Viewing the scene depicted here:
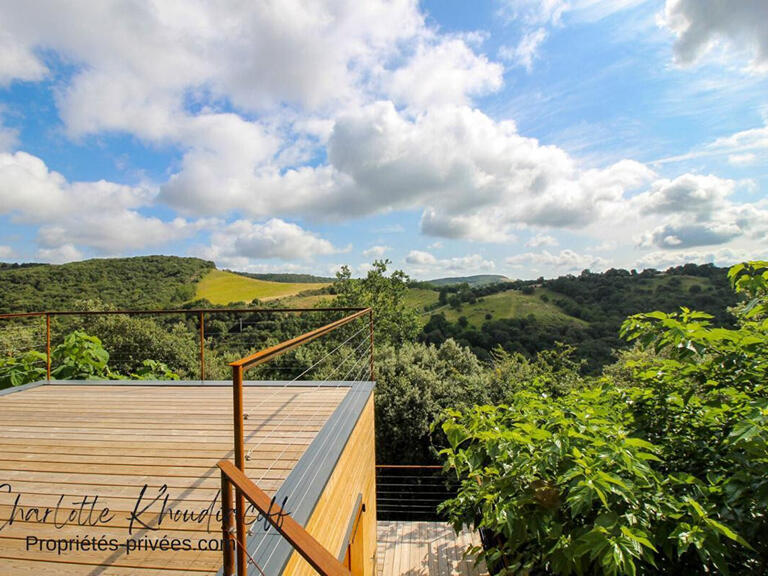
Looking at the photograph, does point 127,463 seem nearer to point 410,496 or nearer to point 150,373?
point 150,373

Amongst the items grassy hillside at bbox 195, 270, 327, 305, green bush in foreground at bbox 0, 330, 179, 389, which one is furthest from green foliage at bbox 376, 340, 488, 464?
grassy hillside at bbox 195, 270, 327, 305

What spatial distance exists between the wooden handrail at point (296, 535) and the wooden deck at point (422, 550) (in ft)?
17.7

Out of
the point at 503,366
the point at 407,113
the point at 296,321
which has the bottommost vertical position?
the point at 503,366

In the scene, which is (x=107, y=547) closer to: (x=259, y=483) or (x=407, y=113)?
(x=259, y=483)

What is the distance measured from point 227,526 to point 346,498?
76.7 inches

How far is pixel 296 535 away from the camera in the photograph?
844 millimetres

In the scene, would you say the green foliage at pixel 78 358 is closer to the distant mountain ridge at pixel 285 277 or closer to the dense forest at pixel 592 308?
the dense forest at pixel 592 308

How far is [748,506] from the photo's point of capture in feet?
5.35

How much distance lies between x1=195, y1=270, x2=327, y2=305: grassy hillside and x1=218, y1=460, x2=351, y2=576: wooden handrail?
30682mm

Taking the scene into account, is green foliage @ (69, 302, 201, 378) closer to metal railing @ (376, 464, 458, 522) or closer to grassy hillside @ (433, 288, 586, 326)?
metal railing @ (376, 464, 458, 522)

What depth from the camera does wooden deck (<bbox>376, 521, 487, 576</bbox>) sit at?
5662 mm

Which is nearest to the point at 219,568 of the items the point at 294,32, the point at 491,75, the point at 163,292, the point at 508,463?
the point at 508,463

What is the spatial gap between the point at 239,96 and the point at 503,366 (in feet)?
38.9

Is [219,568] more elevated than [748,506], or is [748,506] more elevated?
[748,506]
